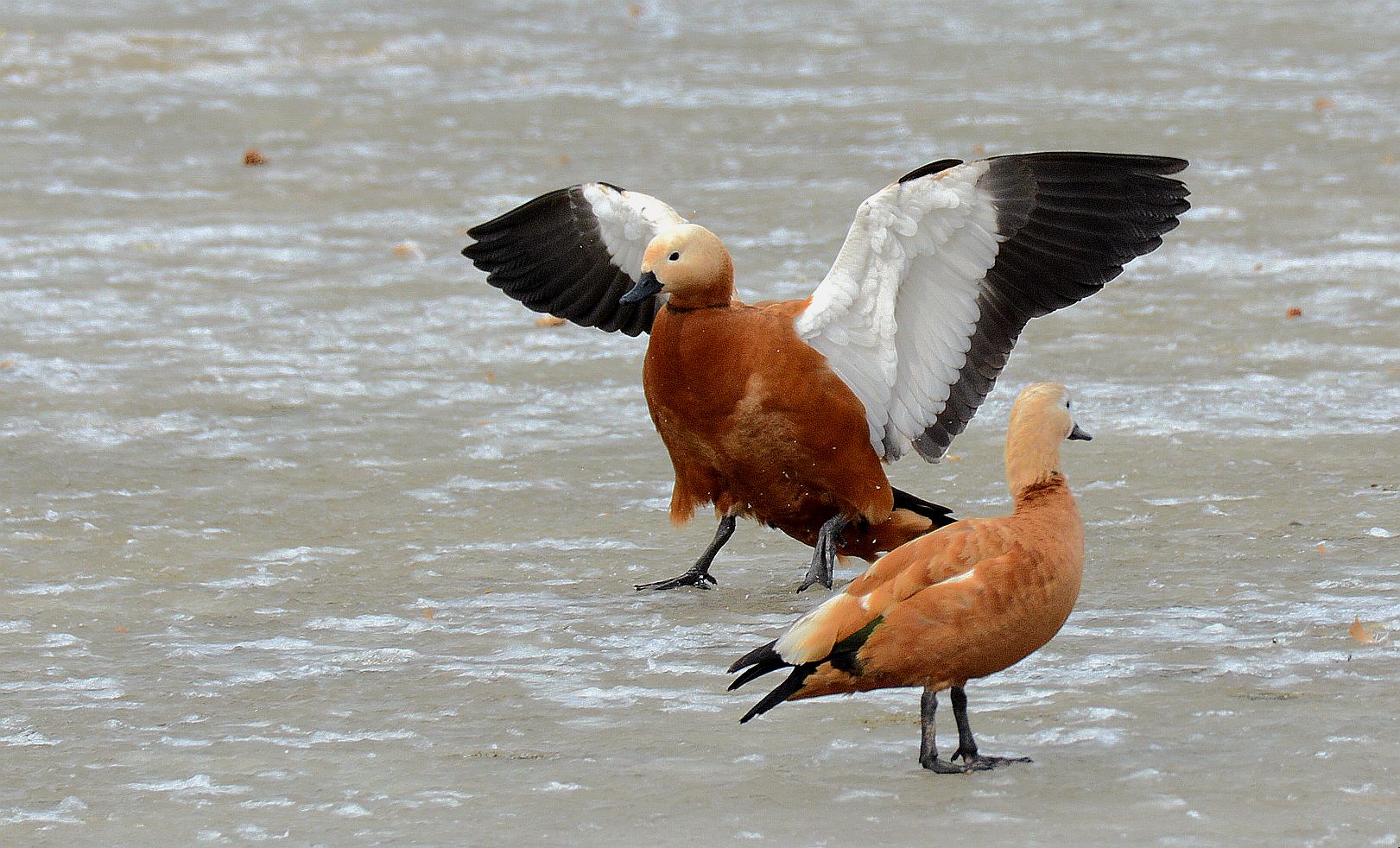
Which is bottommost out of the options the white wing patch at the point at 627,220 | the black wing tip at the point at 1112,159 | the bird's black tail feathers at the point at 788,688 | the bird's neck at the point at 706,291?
the bird's black tail feathers at the point at 788,688

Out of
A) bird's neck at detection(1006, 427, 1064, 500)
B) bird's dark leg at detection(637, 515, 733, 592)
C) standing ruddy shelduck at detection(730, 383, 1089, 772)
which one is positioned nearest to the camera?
standing ruddy shelduck at detection(730, 383, 1089, 772)

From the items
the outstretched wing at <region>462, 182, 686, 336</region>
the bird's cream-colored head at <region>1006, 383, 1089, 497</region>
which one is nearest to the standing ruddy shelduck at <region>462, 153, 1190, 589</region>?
the outstretched wing at <region>462, 182, 686, 336</region>

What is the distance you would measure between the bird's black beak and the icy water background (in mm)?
835

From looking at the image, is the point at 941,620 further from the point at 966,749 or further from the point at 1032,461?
the point at 1032,461

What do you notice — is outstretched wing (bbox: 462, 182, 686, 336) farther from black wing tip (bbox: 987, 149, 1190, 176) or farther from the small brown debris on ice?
the small brown debris on ice

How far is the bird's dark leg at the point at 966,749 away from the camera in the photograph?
146 inches

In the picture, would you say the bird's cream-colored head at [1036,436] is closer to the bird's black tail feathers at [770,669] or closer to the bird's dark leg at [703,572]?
the bird's black tail feathers at [770,669]

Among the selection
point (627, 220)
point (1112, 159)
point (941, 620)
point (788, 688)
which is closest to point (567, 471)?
point (627, 220)

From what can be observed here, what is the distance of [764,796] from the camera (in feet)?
11.9

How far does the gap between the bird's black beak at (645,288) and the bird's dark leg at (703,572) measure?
0.73 m

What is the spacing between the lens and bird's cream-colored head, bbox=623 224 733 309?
→ 16.7ft

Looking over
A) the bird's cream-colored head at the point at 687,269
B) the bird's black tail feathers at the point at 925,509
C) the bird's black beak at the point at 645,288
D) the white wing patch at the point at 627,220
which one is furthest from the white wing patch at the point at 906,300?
the white wing patch at the point at 627,220

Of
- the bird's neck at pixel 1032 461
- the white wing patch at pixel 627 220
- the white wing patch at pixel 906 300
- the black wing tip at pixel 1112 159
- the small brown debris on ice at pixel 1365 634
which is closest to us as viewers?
the bird's neck at pixel 1032 461

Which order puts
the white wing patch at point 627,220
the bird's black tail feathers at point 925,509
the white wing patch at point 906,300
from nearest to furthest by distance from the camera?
the white wing patch at point 906,300
the bird's black tail feathers at point 925,509
the white wing patch at point 627,220
